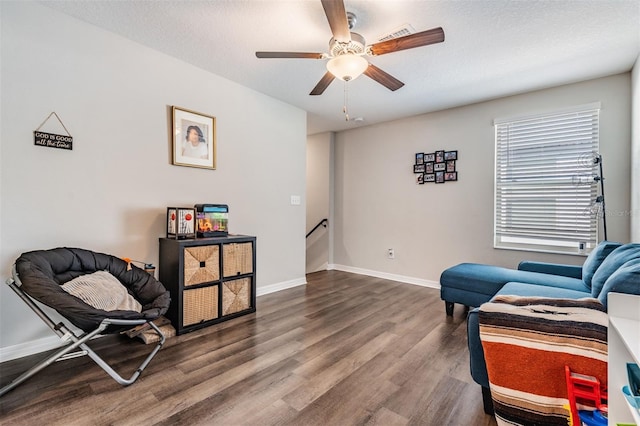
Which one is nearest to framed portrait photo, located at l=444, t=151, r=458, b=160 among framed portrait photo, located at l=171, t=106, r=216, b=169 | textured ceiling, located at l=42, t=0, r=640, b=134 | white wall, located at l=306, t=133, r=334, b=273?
textured ceiling, located at l=42, t=0, r=640, b=134

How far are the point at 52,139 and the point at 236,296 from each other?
2.00 metres

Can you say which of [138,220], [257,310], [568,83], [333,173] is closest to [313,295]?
[257,310]

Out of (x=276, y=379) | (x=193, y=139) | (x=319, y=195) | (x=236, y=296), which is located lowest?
(x=276, y=379)

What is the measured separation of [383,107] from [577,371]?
143 inches

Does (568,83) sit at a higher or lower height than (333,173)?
higher

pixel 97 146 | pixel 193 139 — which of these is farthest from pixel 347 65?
pixel 97 146

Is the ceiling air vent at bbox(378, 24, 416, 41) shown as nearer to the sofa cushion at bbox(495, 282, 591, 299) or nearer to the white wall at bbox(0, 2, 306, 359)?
the white wall at bbox(0, 2, 306, 359)

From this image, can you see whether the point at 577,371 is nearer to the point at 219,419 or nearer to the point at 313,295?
the point at 219,419

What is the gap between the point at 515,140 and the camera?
3.69 metres

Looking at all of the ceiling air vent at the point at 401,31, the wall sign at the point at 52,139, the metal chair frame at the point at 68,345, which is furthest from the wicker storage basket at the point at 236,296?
the ceiling air vent at the point at 401,31

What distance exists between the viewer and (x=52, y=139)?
7.37 ft

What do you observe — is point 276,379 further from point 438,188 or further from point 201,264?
point 438,188

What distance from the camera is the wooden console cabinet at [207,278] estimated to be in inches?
102

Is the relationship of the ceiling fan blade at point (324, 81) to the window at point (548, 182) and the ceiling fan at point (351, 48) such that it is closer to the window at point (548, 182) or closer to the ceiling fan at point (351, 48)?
the ceiling fan at point (351, 48)
